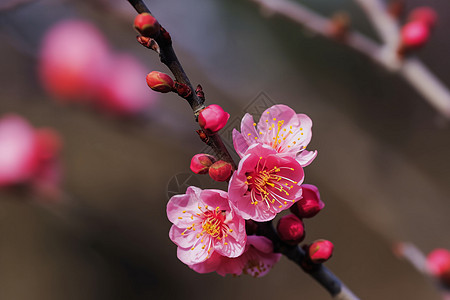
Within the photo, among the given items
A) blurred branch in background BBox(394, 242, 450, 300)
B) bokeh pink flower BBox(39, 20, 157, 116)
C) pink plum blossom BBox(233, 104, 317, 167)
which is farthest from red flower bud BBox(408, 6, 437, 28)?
bokeh pink flower BBox(39, 20, 157, 116)

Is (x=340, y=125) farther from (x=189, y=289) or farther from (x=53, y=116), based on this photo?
(x=53, y=116)

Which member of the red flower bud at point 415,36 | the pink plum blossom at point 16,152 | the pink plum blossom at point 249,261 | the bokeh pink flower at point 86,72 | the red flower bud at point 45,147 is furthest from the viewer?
the bokeh pink flower at point 86,72

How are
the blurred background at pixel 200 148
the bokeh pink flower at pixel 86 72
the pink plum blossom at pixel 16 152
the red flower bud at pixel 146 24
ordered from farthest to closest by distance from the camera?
the bokeh pink flower at pixel 86 72, the pink plum blossom at pixel 16 152, the blurred background at pixel 200 148, the red flower bud at pixel 146 24

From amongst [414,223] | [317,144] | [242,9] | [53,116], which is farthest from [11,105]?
[414,223]

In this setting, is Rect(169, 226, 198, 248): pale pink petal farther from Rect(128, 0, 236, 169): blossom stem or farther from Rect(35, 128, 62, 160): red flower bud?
Rect(35, 128, 62, 160): red flower bud

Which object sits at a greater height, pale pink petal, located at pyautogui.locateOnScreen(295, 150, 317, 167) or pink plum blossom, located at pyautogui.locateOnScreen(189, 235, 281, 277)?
pale pink petal, located at pyautogui.locateOnScreen(295, 150, 317, 167)

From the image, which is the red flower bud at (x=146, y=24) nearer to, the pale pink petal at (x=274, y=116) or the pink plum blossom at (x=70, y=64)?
the pale pink petal at (x=274, y=116)

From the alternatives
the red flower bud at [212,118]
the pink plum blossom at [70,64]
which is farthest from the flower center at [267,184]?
the pink plum blossom at [70,64]
